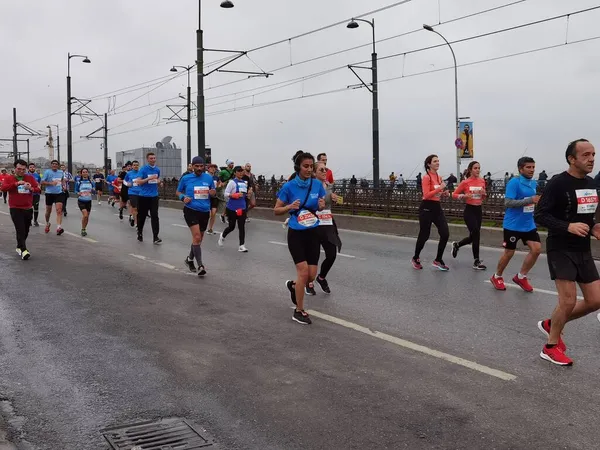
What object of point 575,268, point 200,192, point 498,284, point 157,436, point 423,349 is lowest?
point 157,436

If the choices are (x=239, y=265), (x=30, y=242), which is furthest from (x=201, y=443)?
(x=30, y=242)

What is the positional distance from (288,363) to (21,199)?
760 cm

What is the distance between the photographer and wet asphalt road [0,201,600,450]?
393 centimetres

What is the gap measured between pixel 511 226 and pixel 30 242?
9.88 meters

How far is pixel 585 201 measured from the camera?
16.5ft

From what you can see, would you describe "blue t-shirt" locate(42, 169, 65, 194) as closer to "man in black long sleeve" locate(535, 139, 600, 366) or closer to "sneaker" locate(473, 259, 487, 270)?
"sneaker" locate(473, 259, 487, 270)

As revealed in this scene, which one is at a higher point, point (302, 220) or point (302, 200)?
point (302, 200)

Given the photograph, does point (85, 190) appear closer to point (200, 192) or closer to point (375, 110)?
point (200, 192)

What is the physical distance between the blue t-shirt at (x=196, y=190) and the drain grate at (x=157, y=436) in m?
6.02

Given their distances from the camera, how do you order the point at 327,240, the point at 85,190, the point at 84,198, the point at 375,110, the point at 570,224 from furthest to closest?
the point at 375,110
the point at 85,190
the point at 84,198
the point at 327,240
the point at 570,224

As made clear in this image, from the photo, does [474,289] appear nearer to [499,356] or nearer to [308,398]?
[499,356]

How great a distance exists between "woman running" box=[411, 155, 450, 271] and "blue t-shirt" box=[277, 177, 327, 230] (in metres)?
3.60

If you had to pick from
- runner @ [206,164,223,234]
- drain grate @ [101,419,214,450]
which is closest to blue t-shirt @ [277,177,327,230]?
drain grate @ [101,419,214,450]

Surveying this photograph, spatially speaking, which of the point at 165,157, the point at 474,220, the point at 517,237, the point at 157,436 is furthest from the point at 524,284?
the point at 165,157
